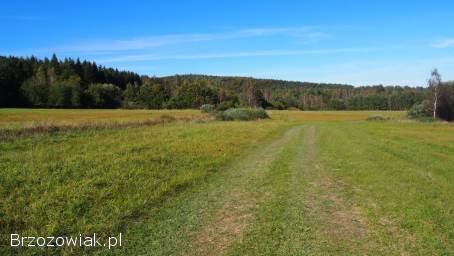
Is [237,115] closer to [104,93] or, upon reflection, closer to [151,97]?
[104,93]

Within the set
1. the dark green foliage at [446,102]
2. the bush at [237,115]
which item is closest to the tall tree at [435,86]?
the dark green foliage at [446,102]

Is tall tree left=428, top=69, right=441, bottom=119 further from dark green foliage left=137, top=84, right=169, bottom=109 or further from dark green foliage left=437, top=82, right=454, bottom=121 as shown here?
dark green foliage left=137, top=84, right=169, bottom=109

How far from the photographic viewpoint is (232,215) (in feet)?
26.9

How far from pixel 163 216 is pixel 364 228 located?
12.9 feet

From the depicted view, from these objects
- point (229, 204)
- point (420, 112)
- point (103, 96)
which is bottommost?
point (229, 204)

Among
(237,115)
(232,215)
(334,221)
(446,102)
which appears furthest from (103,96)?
(334,221)

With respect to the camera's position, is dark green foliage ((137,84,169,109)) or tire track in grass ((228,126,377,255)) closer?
tire track in grass ((228,126,377,255))

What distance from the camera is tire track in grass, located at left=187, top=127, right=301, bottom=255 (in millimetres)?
6488

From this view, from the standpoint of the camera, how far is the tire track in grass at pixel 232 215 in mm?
6488

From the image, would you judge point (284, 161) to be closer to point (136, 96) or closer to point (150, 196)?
point (150, 196)

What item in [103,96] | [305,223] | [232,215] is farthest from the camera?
[103,96]

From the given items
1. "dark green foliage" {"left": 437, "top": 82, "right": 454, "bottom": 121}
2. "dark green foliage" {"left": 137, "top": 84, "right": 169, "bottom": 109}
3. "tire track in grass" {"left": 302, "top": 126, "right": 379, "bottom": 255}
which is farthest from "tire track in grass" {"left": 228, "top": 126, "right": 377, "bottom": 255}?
"dark green foliage" {"left": 137, "top": 84, "right": 169, "bottom": 109}

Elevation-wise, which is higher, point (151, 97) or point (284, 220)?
point (151, 97)

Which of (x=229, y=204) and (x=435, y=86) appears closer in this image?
(x=229, y=204)
